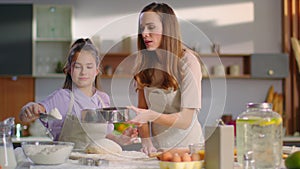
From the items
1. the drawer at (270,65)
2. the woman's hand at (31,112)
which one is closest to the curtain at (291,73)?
the drawer at (270,65)

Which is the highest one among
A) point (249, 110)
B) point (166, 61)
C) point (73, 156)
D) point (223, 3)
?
point (223, 3)

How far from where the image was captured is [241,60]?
463 cm

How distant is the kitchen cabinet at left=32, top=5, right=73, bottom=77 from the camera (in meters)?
4.33

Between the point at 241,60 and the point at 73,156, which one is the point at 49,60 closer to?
the point at 241,60

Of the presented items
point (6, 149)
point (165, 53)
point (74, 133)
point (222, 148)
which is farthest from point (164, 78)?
point (6, 149)

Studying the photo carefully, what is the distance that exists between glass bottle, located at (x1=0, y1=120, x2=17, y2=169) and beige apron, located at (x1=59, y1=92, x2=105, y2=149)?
0.39 metres

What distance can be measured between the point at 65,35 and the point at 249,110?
3.06 meters

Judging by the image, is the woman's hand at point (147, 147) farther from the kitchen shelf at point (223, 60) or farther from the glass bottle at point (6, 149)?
the kitchen shelf at point (223, 60)

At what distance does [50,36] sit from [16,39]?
277 millimetres

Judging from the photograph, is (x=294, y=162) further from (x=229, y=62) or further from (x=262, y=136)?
(x=229, y=62)

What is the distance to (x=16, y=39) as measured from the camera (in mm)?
4297

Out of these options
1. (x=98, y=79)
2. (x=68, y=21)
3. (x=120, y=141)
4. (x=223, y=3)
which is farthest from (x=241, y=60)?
(x=120, y=141)

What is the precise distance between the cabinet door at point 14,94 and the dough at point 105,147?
2821mm

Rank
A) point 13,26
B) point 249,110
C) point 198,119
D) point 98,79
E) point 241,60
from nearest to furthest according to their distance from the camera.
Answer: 1. point 249,110
2. point 198,119
3. point 98,79
4. point 13,26
5. point 241,60
